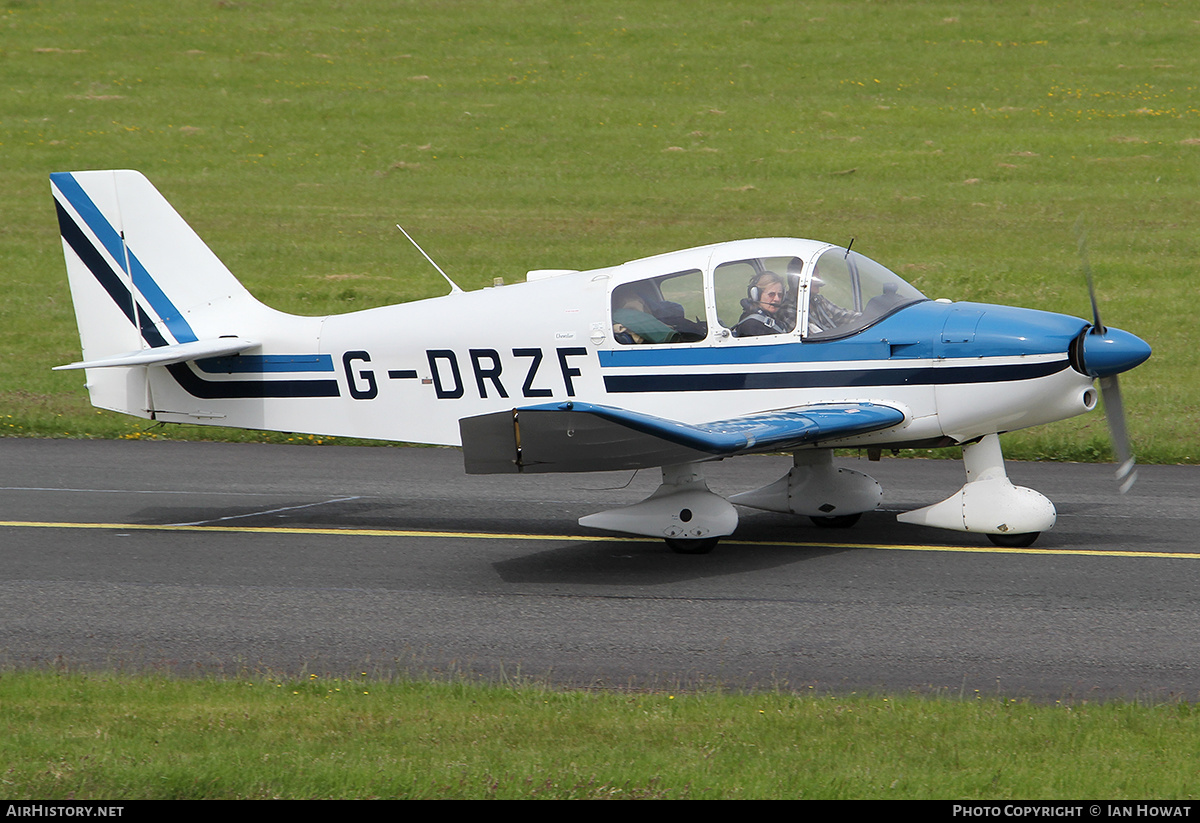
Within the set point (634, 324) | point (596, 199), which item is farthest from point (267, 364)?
point (596, 199)

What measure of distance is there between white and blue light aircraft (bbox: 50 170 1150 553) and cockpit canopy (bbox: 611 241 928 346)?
0.01 metres

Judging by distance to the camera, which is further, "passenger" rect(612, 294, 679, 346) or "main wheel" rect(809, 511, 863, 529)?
"main wheel" rect(809, 511, 863, 529)

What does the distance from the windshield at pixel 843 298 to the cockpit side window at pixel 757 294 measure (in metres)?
0.17

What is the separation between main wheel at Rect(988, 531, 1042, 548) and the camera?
30.3ft

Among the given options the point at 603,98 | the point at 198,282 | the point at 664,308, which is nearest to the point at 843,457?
the point at 664,308

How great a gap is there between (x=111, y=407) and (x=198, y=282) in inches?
48.5

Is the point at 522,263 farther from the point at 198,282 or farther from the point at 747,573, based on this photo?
the point at 747,573

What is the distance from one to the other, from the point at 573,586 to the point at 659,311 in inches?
87.8

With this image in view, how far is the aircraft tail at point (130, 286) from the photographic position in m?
10.5

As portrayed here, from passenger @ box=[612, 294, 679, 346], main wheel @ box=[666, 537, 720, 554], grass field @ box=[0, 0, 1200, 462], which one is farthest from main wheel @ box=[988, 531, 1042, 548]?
grass field @ box=[0, 0, 1200, 462]

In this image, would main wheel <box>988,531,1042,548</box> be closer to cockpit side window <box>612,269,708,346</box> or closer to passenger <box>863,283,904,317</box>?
passenger <box>863,283,904,317</box>

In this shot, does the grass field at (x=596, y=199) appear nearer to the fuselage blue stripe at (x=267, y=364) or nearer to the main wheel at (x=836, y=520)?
the main wheel at (x=836, y=520)

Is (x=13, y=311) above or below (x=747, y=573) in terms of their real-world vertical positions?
above
